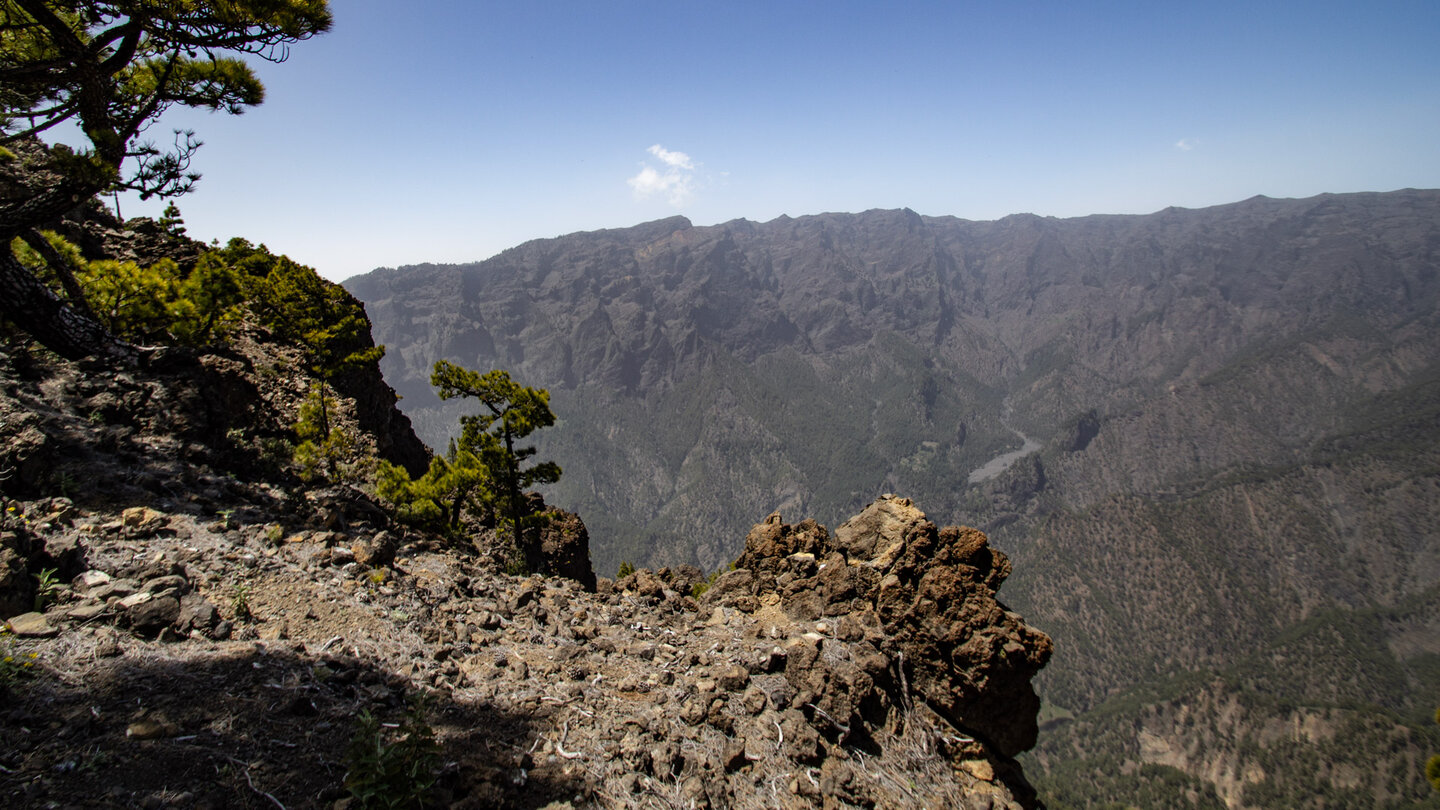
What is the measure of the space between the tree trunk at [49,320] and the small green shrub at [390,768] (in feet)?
35.3

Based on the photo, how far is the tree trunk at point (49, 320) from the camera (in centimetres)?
982

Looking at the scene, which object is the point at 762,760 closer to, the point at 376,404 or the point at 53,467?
the point at 53,467

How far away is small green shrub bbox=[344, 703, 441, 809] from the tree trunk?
35.3 feet

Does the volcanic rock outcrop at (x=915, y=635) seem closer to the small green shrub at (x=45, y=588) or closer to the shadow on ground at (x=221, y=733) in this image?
the shadow on ground at (x=221, y=733)

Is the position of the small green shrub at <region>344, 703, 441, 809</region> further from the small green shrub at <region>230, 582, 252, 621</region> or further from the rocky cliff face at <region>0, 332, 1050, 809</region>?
the small green shrub at <region>230, 582, 252, 621</region>

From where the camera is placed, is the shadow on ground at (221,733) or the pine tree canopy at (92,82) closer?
the shadow on ground at (221,733)

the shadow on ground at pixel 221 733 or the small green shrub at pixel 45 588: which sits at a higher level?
the small green shrub at pixel 45 588

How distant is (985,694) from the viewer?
1012 cm

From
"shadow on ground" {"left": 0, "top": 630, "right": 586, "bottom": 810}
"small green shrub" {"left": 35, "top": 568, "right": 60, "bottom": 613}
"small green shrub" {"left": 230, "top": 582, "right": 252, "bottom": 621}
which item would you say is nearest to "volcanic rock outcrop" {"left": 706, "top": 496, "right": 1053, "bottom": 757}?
"shadow on ground" {"left": 0, "top": 630, "right": 586, "bottom": 810}

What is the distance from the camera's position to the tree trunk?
9.82 m

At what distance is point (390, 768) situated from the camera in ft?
16.5

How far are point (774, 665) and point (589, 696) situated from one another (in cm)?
314

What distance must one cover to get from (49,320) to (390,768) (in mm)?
12081

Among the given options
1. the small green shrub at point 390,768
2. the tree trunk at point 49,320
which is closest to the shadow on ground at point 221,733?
the small green shrub at point 390,768
